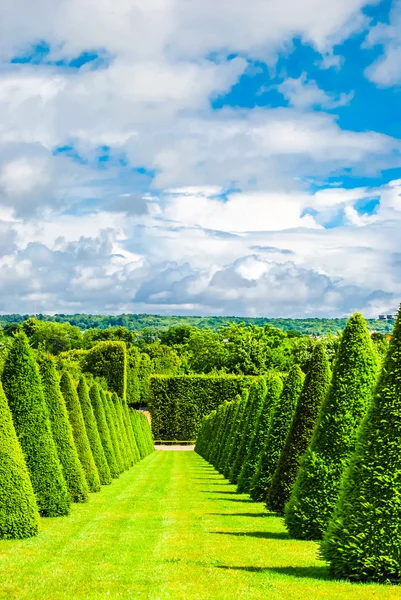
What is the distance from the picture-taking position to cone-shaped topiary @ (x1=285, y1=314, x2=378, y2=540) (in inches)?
522

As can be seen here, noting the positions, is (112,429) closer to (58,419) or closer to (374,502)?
(58,419)

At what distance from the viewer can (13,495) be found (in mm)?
14195

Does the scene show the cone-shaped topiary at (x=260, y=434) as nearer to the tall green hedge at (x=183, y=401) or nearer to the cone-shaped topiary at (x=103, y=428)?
the cone-shaped topiary at (x=103, y=428)

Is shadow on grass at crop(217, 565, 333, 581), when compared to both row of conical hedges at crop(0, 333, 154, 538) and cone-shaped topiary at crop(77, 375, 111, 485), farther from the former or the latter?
cone-shaped topiary at crop(77, 375, 111, 485)

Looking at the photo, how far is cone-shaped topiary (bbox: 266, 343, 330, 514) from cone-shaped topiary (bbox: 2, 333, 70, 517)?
5.35 meters

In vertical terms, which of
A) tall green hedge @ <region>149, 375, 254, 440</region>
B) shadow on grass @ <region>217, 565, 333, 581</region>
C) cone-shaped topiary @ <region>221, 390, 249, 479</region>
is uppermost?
shadow on grass @ <region>217, 565, 333, 581</region>

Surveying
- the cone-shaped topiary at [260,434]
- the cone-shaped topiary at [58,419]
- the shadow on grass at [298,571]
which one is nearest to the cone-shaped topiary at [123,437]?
the cone-shaped topiary at [260,434]

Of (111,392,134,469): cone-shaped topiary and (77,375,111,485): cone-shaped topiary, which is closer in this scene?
(77,375,111,485): cone-shaped topiary

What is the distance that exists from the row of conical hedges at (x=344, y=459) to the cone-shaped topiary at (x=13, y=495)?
16.4 feet

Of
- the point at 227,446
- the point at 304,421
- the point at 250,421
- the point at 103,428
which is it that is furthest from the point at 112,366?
the point at 304,421

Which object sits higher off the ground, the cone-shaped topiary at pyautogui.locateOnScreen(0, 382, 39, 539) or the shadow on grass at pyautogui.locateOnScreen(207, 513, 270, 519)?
the cone-shaped topiary at pyautogui.locateOnScreen(0, 382, 39, 539)

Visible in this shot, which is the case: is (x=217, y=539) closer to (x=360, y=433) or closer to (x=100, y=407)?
(x=360, y=433)

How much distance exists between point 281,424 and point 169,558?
8.53m

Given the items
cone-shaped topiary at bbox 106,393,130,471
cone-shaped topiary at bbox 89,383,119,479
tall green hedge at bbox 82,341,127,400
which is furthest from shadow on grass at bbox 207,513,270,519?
tall green hedge at bbox 82,341,127,400
